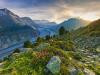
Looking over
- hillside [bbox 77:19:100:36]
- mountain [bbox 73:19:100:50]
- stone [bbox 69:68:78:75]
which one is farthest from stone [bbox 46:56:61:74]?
hillside [bbox 77:19:100:36]

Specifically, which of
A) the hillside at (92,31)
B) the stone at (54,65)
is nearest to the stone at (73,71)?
the stone at (54,65)

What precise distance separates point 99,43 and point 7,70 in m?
20.3

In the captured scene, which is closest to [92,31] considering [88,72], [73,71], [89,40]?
[89,40]

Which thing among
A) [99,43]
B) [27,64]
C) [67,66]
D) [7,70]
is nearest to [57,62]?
[67,66]

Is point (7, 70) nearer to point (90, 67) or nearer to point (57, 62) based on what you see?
point (57, 62)

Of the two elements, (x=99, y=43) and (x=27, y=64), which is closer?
(x=27, y=64)

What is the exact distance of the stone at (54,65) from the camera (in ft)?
60.9

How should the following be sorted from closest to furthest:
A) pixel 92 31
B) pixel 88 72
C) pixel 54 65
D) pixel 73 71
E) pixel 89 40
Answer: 1. pixel 54 65
2. pixel 73 71
3. pixel 88 72
4. pixel 89 40
5. pixel 92 31

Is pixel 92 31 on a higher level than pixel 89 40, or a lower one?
higher

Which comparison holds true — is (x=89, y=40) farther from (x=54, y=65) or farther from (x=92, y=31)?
(x=54, y=65)

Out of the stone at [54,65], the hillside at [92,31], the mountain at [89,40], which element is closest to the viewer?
the stone at [54,65]

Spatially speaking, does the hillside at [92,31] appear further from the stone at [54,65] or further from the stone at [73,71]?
the stone at [54,65]

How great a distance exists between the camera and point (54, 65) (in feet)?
61.2

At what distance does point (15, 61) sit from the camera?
20453mm
